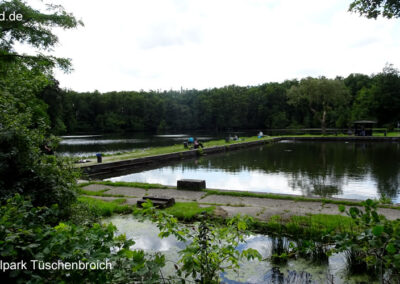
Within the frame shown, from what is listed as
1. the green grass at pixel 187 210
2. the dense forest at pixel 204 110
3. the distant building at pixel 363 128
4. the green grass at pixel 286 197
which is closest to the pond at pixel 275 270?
the green grass at pixel 187 210

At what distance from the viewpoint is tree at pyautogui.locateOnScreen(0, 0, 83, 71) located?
29.6 feet

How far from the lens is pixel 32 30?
979cm

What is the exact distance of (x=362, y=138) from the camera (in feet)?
103

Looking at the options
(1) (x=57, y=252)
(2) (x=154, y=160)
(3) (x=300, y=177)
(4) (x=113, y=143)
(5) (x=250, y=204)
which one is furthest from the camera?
(4) (x=113, y=143)

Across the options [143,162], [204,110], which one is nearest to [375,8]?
[143,162]

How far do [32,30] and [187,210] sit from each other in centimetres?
864

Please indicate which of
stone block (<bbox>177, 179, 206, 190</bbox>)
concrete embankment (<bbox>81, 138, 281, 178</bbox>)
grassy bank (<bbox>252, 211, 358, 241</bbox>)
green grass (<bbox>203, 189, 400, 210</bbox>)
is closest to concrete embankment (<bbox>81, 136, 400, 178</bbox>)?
concrete embankment (<bbox>81, 138, 281, 178</bbox>)

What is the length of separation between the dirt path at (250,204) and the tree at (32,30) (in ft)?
18.6

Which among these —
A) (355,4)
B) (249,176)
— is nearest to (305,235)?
(355,4)

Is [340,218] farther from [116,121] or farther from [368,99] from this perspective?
[116,121]

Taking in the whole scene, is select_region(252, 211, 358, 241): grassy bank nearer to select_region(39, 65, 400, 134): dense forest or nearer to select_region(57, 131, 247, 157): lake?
select_region(57, 131, 247, 157): lake

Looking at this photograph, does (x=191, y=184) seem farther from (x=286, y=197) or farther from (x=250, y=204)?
(x=286, y=197)

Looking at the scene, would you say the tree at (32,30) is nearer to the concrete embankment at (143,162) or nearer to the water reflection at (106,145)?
the concrete embankment at (143,162)

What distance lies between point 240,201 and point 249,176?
18.6ft
